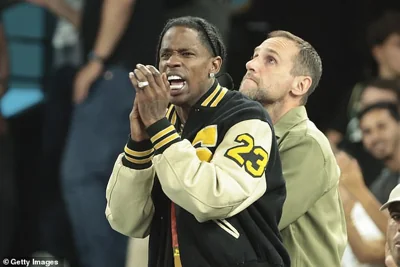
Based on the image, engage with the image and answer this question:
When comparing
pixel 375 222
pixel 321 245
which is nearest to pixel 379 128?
pixel 375 222

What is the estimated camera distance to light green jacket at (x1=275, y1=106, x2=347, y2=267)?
2.75 meters

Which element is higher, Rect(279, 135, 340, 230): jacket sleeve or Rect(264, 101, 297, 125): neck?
Rect(264, 101, 297, 125): neck

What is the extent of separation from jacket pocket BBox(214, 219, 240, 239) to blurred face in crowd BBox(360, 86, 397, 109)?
9.17ft

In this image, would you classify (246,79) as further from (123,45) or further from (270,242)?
(123,45)

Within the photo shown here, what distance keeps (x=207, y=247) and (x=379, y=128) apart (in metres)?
2.71

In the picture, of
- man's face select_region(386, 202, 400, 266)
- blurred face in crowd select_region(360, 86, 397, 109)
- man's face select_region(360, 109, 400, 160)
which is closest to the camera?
man's face select_region(386, 202, 400, 266)

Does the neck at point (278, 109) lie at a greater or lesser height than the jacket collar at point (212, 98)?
lesser

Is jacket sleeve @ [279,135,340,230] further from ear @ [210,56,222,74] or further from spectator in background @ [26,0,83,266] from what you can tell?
spectator in background @ [26,0,83,266]

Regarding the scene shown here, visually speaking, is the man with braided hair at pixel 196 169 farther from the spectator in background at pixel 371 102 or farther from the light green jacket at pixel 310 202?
the spectator in background at pixel 371 102

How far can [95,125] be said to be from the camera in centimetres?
520

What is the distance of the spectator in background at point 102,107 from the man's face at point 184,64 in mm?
2537

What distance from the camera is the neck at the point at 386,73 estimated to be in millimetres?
5440

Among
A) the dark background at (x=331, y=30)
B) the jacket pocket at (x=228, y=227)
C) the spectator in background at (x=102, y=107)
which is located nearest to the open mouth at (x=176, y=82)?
the jacket pocket at (x=228, y=227)

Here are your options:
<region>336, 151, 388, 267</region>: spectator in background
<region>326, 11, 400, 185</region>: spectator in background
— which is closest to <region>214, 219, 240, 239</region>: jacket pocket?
<region>336, 151, 388, 267</region>: spectator in background
